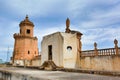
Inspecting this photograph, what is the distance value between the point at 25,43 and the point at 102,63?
76.4ft

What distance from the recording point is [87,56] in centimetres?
1588

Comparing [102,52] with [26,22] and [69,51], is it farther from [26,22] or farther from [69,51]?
[26,22]

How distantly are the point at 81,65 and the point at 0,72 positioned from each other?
7.65 metres

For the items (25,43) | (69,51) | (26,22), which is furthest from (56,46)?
(26,22)

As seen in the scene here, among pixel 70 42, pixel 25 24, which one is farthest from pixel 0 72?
pixel 25 24

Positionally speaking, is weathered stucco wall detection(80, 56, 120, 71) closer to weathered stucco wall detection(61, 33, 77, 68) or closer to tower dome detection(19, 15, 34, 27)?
weathered stucco wall detection(61, 33, 77, 68)

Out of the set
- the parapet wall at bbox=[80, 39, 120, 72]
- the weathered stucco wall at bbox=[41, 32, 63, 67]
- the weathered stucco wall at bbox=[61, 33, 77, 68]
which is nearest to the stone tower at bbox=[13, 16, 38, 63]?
the weathered stucco wall at bbox=[41, 32, 63, 67]

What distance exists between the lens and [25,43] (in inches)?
1369

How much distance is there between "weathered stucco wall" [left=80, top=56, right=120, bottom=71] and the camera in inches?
527

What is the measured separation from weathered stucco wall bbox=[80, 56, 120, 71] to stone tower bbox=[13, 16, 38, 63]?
67.4 ft

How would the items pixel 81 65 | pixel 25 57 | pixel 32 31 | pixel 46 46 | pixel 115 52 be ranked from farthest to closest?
pixel 32 31
pixel 25 57
pixel 46 46
pixel 81 65
pixel 115 52

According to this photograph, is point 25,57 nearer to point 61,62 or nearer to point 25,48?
point 25,48

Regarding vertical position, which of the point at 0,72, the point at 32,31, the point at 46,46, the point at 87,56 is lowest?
the point at 0,72

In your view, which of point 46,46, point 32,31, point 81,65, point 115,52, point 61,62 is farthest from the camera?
point 32,31
